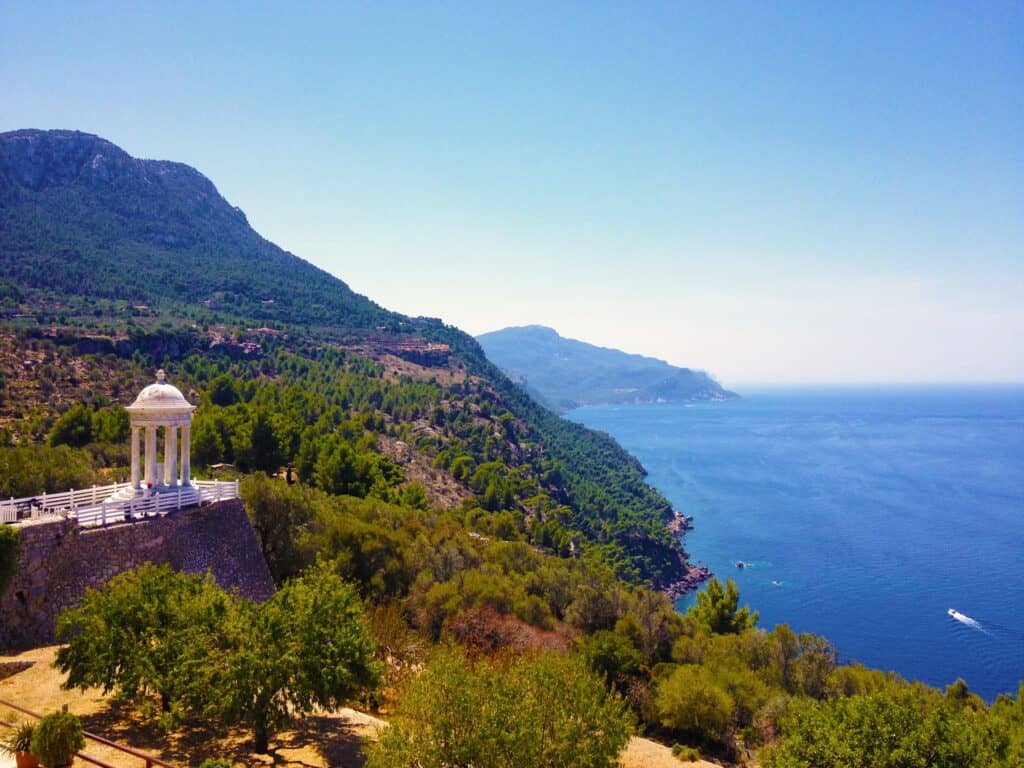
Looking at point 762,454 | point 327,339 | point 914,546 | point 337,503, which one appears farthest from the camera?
point 762,454

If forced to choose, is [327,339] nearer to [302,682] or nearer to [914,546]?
[914,546]

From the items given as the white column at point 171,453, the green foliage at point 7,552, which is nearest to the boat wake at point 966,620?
the white column at point 171,453

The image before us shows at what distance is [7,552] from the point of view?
1741cm

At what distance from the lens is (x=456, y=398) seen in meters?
99.4

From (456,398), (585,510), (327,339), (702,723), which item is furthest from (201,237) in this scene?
(702,723)

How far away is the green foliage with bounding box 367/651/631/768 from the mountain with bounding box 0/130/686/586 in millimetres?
33040

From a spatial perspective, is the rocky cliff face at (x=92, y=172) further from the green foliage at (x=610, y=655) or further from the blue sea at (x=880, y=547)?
the green foliage at (x=610, y=655)

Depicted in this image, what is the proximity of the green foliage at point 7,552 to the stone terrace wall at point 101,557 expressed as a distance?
811 millimetres

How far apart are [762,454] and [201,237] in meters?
129

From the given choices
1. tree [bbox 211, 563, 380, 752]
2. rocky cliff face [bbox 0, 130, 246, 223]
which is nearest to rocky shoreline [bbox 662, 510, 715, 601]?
tree [bbox 211, 563, 380, 752]

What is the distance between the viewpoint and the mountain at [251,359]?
56469mm

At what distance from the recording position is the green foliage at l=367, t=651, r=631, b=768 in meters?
12.3

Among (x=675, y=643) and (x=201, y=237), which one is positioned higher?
(x=201, y=237)

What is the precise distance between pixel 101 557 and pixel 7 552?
10.1 ft
